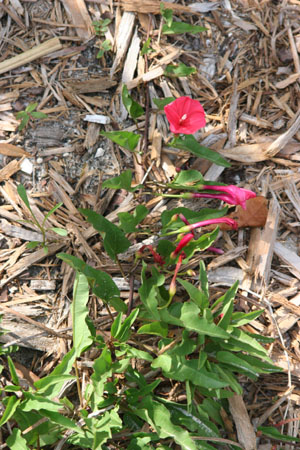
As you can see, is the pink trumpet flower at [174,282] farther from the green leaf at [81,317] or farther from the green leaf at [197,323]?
the green leaf at [81,317]

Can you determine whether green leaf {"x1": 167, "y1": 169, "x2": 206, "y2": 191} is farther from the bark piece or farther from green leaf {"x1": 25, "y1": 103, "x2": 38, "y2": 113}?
the bark piece

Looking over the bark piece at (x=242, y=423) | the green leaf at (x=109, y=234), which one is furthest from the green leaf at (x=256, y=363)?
the green leaf at (x=109, y=234)

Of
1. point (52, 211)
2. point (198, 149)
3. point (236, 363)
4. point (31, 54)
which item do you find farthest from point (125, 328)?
point (31, 54)

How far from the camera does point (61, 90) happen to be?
1.67 meters

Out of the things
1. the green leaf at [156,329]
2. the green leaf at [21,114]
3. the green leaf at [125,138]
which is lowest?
the green leaf at [156,329]

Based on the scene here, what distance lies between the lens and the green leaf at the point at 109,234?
4.66 ft

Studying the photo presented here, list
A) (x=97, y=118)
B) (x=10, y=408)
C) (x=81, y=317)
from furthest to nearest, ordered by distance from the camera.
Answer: (x=97, y=118) → (x=81, y=317) → (x=10, y=408)

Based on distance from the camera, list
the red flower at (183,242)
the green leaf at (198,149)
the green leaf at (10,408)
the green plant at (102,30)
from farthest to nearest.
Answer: the green plant at (102,30) < the green leaf at (198,149) < the red flower at (183,242) < the green leaf at (10,408)

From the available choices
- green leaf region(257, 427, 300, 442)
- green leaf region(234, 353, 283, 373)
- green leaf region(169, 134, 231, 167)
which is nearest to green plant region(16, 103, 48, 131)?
green leaf region(169, 134, 231, 167)

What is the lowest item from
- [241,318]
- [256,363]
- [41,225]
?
[256,363]

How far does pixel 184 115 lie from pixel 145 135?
184mm

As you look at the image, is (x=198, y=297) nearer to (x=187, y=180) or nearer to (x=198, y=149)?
(x=187, y=180)

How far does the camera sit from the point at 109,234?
56.6 inches

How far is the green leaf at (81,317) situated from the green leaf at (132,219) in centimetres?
23
